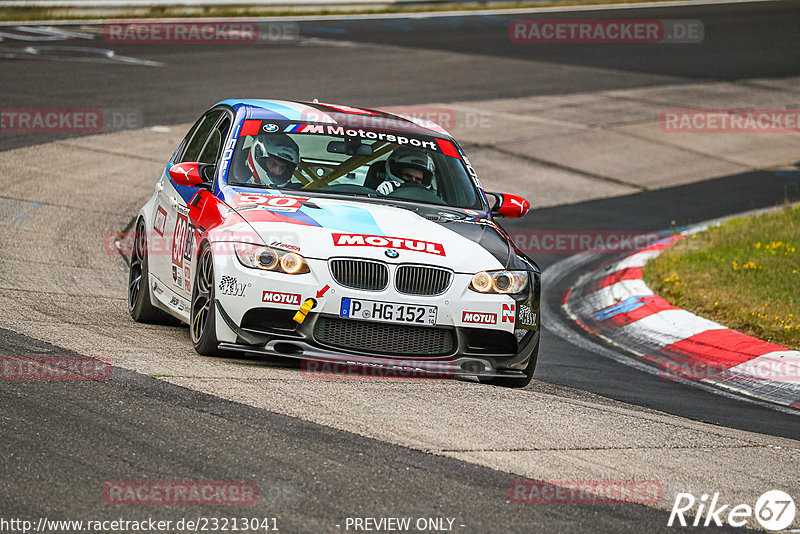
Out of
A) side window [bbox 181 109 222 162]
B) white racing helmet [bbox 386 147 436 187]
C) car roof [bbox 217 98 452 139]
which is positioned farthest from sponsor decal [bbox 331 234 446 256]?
side window [bbox 181 109 222 162]

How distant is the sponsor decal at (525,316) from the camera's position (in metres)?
6.89

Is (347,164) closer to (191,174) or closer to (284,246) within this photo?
(191,174)

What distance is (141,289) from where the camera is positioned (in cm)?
823

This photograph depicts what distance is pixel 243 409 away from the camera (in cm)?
551

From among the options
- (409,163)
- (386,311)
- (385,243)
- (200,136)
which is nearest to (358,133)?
(409,163)

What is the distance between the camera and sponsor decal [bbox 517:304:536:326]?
22.6 feet

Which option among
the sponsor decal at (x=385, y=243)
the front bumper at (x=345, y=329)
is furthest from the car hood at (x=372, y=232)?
the front bumper at (x=345, y=329)

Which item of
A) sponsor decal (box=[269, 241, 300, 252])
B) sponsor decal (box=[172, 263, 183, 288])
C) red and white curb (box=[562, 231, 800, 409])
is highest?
sponsor decal (box=[269, 241, 300, 252])

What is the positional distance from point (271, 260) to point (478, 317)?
1209 mm

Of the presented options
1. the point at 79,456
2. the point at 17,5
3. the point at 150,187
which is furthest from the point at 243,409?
the point at 17,5

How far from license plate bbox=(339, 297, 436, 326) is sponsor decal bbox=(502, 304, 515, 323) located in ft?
1.47

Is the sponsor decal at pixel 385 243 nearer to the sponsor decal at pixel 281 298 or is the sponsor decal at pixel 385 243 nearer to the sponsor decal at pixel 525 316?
the sponsor decal at pixel 281 298

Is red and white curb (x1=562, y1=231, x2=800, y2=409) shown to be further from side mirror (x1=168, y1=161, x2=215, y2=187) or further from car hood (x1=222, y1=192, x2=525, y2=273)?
side mirror (x1=168, y1=161, x2=215, y2=187)

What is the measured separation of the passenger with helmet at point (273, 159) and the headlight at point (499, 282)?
1.54 metres
